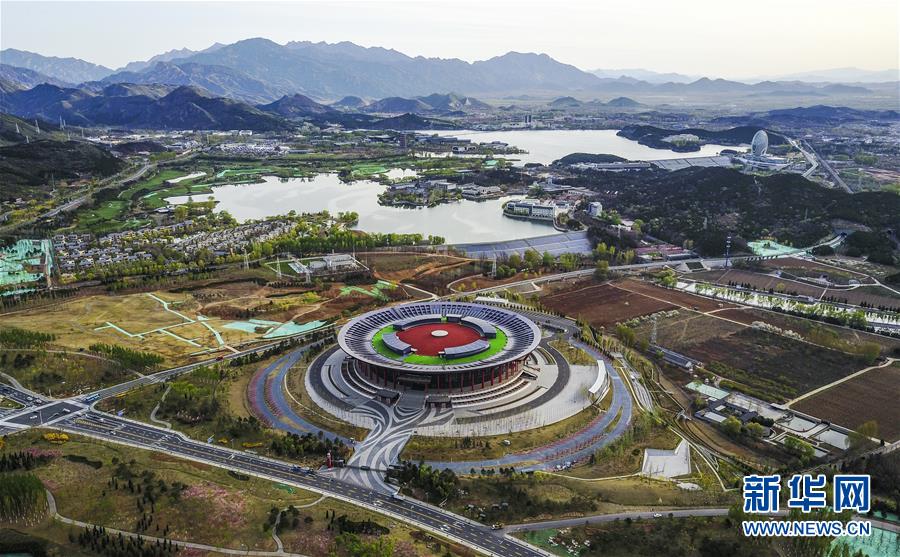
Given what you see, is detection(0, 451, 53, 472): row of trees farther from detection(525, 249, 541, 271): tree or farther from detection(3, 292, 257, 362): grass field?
detection(525, 249, 541, 271): tree

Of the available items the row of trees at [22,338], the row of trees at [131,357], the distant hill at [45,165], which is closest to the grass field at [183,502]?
the row of trees at [131,357]

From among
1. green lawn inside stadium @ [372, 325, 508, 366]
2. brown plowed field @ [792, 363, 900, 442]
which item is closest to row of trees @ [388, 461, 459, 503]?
green lawn inside stadium @ [372, 325, 508, 366]

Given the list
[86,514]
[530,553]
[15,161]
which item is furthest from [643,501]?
[15,161]

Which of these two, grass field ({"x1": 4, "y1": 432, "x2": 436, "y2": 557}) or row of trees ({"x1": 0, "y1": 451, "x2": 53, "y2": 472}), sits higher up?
row of trees ({"x1": 0, "y1": 451, "x2": 53, "y2": 472})

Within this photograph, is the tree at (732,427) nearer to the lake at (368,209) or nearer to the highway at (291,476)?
the highway at (291,476)

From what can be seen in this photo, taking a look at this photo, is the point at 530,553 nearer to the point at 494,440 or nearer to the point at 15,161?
the point at 494,440

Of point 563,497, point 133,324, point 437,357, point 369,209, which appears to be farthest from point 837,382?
point 369,209

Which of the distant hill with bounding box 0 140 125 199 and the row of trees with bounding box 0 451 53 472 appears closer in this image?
the row of trees with bounding box 0 451 53 472
